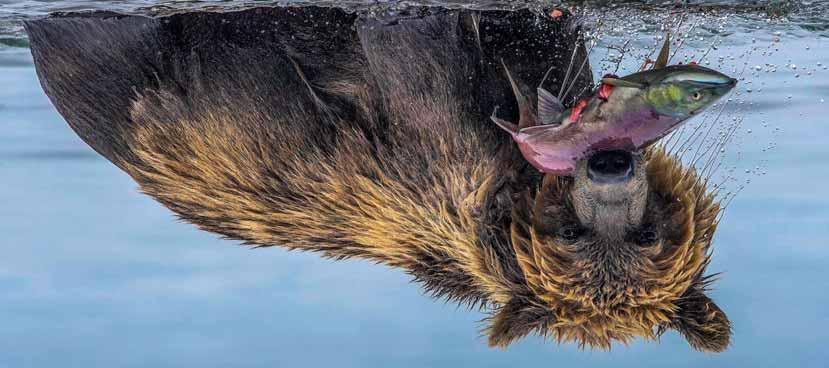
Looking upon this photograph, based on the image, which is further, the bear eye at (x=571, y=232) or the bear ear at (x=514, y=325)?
the bear ear at (x=514, y=325)

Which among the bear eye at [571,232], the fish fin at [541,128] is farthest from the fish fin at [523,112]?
the bear eye at [571,232]

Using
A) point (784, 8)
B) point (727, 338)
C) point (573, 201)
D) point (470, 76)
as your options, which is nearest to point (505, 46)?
point (470, 76)

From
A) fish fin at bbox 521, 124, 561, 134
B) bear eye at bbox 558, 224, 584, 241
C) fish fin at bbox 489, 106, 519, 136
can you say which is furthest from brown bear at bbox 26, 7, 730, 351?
fish fin at bbox 489, 106, 519, 136

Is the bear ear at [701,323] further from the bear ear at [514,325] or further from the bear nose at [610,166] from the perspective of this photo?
the bear nose at [610,166]

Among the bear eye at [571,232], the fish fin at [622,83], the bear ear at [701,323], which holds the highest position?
the fish fin at [622,83]

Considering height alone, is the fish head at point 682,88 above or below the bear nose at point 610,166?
above

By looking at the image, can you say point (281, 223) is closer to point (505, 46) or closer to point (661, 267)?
point (505, 46)

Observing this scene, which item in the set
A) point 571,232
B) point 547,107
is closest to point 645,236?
point 571,232
